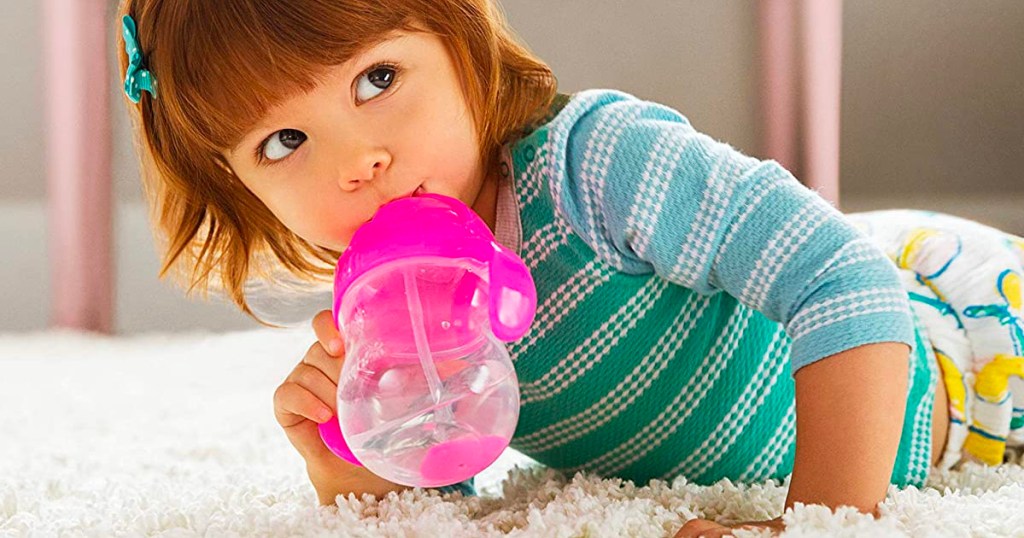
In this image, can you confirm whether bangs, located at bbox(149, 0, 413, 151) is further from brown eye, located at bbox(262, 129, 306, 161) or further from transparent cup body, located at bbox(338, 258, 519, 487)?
transparent cup body, located at bbox(338, 258, 519, 487)

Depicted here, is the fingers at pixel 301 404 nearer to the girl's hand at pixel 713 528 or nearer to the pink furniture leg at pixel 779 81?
the girl's hand at pixel 713 528

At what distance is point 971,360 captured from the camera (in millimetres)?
1049

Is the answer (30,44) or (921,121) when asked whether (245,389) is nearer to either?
(30,44)

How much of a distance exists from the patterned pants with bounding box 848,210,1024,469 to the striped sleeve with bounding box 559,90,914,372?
0.85 ft

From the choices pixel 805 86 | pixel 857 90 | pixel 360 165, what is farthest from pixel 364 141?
pixel 857 90

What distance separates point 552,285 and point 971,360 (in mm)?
435

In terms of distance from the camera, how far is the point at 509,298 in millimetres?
702

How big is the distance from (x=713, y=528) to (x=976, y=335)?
472mm

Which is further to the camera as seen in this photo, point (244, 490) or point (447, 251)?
point (244, 490)

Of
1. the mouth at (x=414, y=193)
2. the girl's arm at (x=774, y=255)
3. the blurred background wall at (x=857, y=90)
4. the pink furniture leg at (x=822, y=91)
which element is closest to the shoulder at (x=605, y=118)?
the girl's arm at (x=774, y=255)

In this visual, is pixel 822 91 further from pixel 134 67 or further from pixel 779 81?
pixel 134 67

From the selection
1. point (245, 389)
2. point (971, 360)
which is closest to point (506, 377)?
point (971, 360)

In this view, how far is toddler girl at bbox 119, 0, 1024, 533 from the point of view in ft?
2.41

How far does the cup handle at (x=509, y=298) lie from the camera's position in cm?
70
